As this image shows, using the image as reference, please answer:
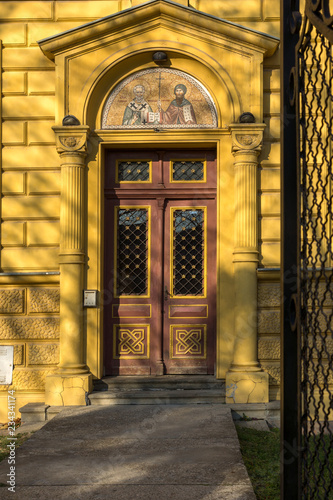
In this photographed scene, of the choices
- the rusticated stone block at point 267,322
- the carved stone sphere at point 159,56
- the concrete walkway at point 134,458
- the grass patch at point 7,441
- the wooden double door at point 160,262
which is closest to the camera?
the concrete walkway at point 134,458

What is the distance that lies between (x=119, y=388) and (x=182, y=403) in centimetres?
83

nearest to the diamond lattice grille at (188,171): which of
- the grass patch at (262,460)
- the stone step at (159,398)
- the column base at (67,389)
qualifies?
the stone step at (159,398)

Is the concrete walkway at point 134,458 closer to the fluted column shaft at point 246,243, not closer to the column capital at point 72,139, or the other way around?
the fluted column shaft at point 246,243

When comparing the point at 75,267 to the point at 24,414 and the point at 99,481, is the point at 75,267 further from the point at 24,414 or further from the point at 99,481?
the point at 99,481

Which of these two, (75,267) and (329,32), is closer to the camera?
(329,32)

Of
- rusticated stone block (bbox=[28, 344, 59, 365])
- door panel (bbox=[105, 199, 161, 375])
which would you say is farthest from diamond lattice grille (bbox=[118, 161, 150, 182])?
rusticated stone block (bbox=[28, 344, 59, 365])

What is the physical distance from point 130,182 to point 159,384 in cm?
263

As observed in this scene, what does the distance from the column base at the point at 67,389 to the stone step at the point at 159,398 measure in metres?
0.14

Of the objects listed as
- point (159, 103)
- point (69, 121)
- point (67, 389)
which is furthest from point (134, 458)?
point (159, 103)

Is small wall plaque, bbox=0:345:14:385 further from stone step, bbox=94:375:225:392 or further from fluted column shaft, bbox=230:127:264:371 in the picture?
fluted column shaft, bbox=230:127:264:371

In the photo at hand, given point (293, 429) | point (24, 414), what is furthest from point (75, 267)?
point (293, 429)

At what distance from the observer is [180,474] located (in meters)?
4.48

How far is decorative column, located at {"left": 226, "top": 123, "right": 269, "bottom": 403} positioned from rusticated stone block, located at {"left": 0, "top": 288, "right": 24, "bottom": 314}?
271 centimetres

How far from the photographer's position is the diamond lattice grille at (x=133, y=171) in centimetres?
796
